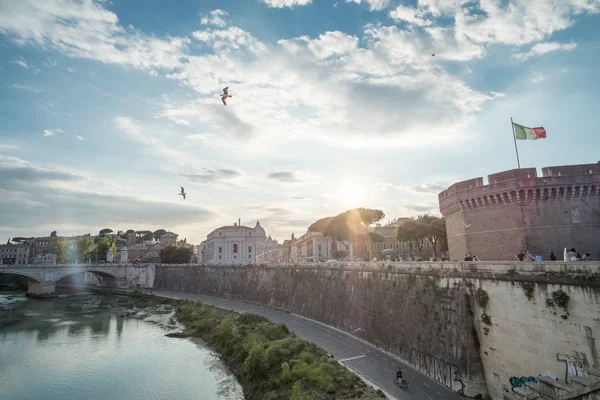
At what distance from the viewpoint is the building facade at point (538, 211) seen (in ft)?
60.4

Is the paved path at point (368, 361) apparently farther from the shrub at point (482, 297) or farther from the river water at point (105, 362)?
the river water at point (105, 362)

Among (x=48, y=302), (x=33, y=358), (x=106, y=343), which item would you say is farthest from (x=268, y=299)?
(x=48, y=302)

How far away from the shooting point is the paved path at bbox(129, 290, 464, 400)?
47.8 ft

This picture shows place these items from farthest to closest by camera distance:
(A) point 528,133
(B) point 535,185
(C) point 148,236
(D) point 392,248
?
(C) point 148,236 → (D) point 392,248 → (A) point 528,133 → (B) point 535,185

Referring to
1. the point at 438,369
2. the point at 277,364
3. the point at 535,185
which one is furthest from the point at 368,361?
the point at 535,185

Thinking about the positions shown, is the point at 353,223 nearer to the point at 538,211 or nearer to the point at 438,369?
the point at 538,211

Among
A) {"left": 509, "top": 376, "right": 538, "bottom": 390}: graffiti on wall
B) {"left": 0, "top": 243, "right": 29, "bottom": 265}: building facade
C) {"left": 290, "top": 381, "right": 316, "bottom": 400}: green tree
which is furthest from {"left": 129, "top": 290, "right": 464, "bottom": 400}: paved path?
{"left": 0, "top": 243, "right": 29, "bottom": 265}: building facade

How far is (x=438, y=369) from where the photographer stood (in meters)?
15.6

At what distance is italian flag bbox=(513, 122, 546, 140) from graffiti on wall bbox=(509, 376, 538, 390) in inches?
493

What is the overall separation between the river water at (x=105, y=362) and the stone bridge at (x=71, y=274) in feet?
69.3

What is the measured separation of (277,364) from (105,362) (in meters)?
14.2

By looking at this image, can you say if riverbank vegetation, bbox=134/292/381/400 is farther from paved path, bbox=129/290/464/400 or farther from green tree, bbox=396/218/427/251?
green tree, bbox=396/218/427/251

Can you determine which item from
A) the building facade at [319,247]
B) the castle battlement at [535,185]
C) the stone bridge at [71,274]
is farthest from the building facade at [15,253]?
the castle battlement at [535,185]

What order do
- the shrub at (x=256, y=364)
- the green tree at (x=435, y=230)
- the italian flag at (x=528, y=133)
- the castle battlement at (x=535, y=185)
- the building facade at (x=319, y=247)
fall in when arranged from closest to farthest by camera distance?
the castle battlement at (x=535, y=185) < the italian flag at (x=528, y=133) < the shrub at (x=256, y=364) < the green tree at (x=435, y=230) < the building facade at (x=319, y=247)
